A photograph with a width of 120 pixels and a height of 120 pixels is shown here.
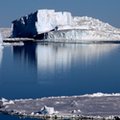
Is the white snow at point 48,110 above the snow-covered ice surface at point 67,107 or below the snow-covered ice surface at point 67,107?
above

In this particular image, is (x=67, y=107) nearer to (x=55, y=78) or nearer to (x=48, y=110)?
(x=48, y=110)

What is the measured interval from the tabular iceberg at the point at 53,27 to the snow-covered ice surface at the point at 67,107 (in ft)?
207

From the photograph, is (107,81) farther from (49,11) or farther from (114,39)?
(114,39)

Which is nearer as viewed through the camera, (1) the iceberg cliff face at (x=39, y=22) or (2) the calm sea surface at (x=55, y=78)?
(2) the calm sea surface at (x=55, y=78)

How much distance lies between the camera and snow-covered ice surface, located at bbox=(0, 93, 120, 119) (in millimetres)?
16266

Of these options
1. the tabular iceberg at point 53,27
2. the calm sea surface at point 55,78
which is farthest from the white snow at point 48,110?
the tabular iceberg at point 53,27

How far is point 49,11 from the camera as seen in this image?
86.3 m

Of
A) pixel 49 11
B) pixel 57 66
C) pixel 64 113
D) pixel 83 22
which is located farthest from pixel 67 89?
pixel 83 22

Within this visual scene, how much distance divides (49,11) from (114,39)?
17.7 metres

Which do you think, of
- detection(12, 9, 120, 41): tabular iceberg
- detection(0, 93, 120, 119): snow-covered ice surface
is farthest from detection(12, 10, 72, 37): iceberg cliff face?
detection(0, 93, 120, 119): snow-covered ice surface

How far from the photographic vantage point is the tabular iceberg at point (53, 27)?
83188 millimetres

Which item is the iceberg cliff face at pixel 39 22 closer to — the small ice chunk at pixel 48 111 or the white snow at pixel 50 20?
the white snow at pixel 50 20

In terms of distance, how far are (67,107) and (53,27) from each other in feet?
228

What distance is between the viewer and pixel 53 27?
8656 cm
